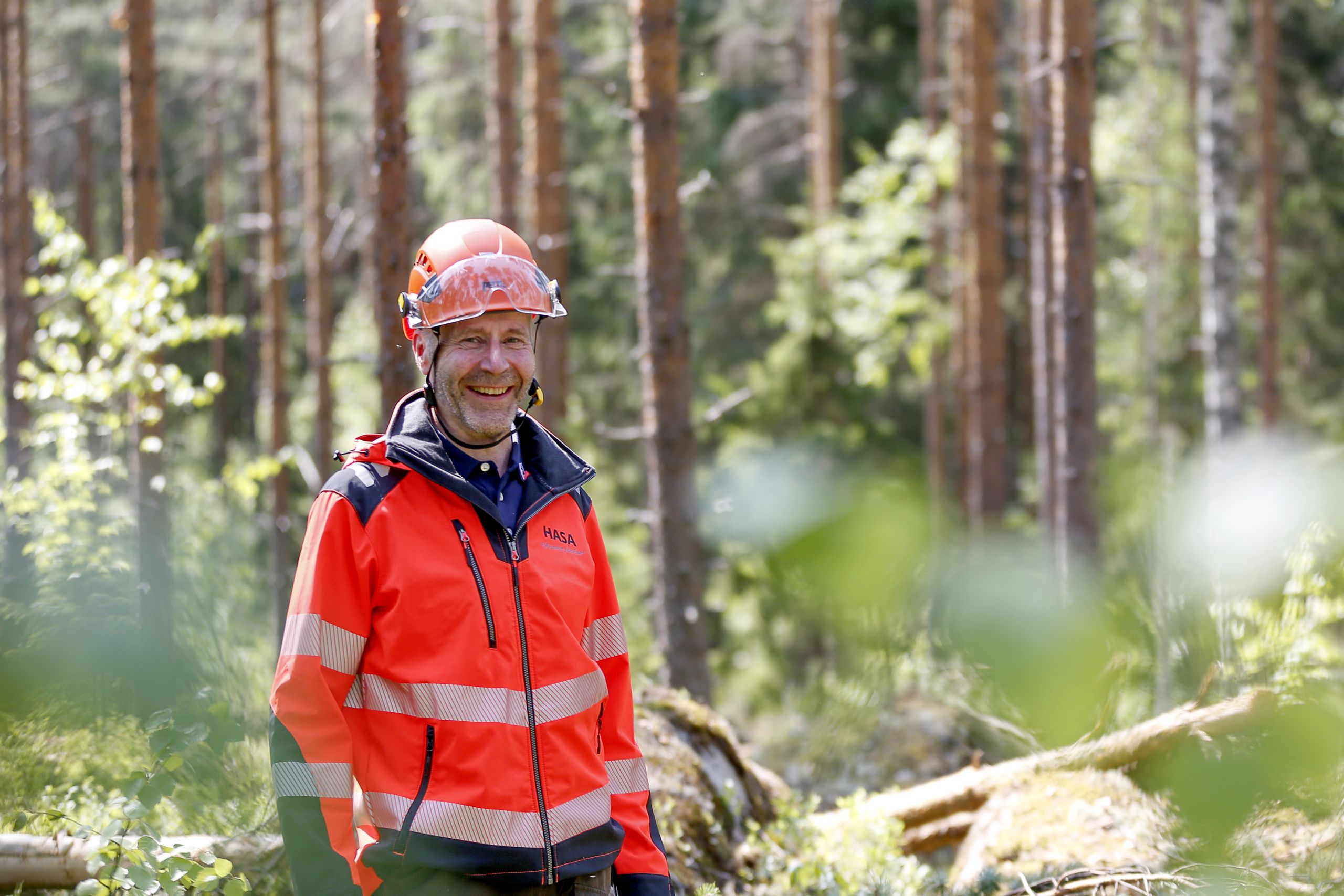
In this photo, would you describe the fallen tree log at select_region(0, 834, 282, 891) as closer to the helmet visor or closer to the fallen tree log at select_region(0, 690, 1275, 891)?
the fallen tree log at select_region(0, 690, 1275, 891)

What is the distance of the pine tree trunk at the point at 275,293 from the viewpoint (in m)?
17.2

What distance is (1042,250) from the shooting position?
44.2 ft

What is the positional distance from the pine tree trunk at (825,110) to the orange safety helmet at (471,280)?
15.1m

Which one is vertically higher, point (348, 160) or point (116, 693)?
point (348, 160)

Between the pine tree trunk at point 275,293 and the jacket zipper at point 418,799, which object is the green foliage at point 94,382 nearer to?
the jacket zipper at point 418,799

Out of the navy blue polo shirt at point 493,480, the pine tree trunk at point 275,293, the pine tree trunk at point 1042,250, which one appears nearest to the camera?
the navy blue polo shirt at point 493,480

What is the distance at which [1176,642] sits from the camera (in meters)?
2.61

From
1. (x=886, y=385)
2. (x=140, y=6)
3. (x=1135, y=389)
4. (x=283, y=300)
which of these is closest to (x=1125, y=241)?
(x=1135, y=389)

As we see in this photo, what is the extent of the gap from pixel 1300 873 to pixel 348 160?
2643cm

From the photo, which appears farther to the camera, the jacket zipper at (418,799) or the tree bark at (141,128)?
the tree bark at (141,128)

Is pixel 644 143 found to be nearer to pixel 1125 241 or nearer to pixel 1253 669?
pixel 1253 669

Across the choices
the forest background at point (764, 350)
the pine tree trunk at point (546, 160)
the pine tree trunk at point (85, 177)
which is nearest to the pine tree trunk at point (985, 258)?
the forest background at point (764, 350)

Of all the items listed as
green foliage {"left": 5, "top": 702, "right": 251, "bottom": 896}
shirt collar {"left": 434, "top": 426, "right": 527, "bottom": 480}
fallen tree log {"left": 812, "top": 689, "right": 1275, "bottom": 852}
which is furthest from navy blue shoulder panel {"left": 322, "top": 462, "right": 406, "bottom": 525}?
fallen tree log {"left": 812, "top": 689, "right": 1275, "bottom": 852}

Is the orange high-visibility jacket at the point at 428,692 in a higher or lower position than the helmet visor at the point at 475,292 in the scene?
lower
